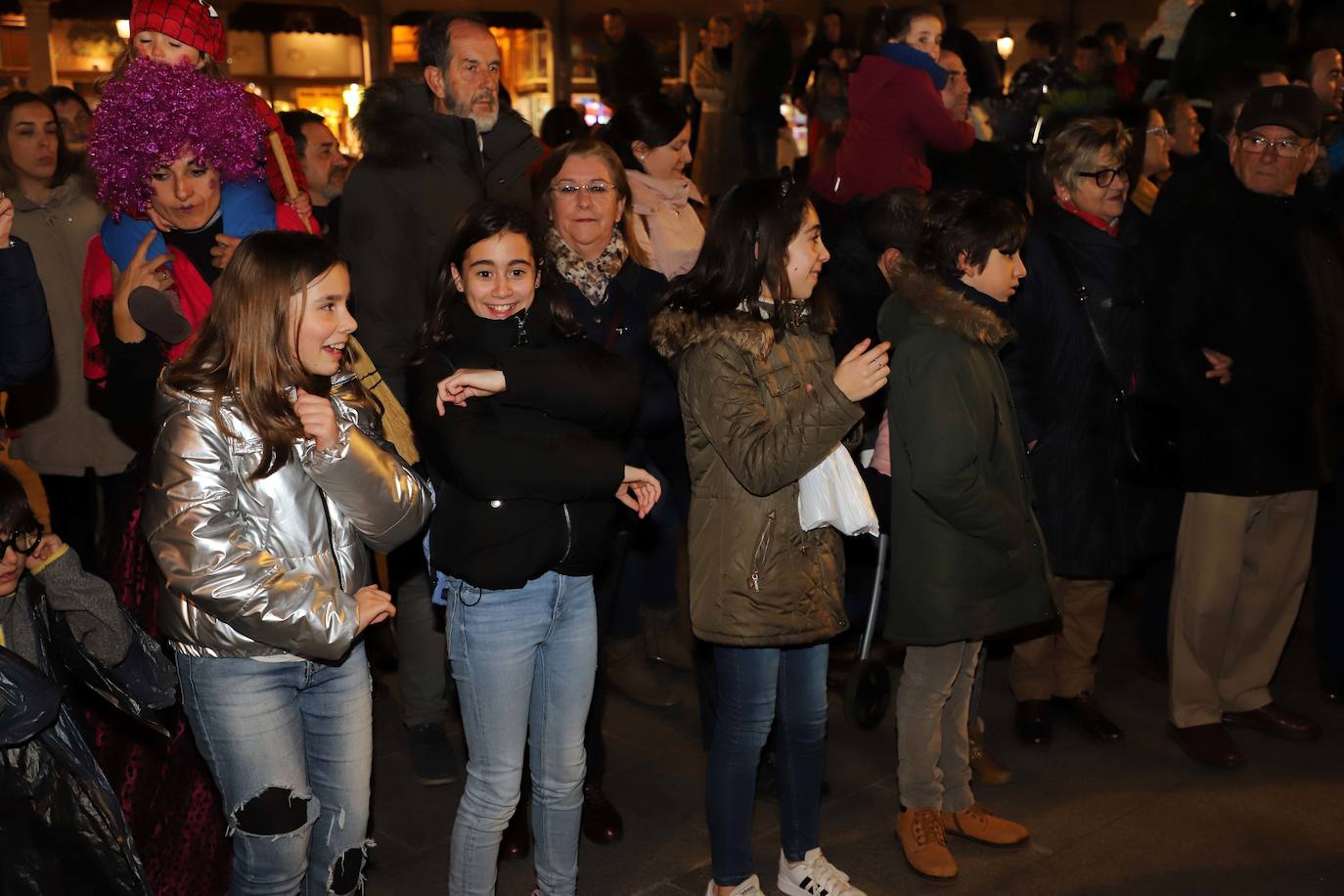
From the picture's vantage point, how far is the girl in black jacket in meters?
3.37

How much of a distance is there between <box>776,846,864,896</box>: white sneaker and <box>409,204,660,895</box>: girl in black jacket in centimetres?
79

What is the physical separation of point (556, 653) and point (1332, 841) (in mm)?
2728

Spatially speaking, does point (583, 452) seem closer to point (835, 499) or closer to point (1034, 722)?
point (835, 499)

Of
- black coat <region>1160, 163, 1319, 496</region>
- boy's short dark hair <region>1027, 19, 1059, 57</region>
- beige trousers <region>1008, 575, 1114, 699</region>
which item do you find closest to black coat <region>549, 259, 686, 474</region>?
beige trousers <region>1008, 575, 1114, 699</region>

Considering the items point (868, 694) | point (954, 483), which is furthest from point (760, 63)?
point (954, 483)

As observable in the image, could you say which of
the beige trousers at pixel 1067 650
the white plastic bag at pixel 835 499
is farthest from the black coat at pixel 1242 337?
the white plastic bag at pixel 835 499

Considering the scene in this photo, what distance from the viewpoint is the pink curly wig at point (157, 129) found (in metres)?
3.68

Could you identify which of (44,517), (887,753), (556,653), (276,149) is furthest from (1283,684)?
(44,517)

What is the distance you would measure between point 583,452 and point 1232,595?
3.01 m

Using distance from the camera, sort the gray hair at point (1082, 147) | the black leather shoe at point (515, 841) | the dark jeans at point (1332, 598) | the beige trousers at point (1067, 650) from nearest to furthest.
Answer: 1. the black leather shoe at point (515, 841)
2. the gray hair at point (1082, 147)
3. the beige trousers at point (1067, 650)
4. the dark jeans at point (1332, 598)

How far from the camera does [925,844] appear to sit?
430 centimetres

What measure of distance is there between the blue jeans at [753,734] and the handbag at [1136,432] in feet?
5.74

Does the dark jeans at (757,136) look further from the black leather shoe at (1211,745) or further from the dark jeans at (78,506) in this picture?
the black leather shoe at (1211,745)

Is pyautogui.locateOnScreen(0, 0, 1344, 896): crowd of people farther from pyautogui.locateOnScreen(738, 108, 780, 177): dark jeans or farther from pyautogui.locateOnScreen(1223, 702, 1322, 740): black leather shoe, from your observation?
pyautogui.locateOnScreen(738, 108, 780, 177): dark jeans
